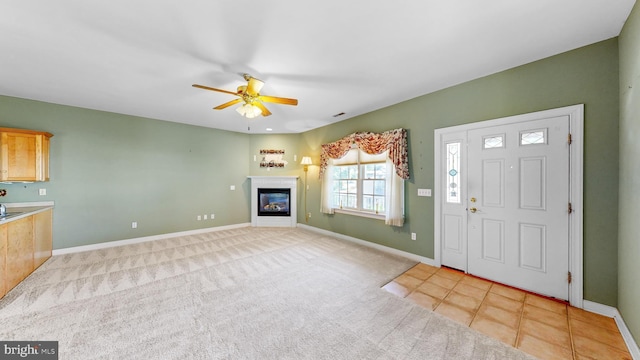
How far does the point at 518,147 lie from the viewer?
2.73 metres

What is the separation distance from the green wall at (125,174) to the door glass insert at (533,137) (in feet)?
19.7

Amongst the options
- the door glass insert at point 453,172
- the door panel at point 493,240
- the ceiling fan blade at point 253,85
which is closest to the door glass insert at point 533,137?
the door glass insert at point 453,172

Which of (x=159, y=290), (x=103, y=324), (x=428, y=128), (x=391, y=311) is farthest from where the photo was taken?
(x=428, y=128)

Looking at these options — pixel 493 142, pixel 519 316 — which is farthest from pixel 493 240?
pixel 493 142

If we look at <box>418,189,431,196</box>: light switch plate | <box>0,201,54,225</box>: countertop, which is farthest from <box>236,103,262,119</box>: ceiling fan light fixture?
<box>0,201,54,225</box>: countertop

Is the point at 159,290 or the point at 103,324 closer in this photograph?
the point at 103,324

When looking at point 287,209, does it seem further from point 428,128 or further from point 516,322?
point 516,322

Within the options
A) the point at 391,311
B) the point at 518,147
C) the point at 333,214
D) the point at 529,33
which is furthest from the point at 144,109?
the point at 518,147

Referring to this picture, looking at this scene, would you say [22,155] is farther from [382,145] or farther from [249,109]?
[382,145]

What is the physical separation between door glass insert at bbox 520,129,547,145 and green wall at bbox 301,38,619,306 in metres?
0.27

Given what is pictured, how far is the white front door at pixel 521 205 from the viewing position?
2.46 meters

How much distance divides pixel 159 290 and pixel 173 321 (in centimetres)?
81

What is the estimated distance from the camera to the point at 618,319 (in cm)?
207

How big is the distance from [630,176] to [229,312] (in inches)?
154
